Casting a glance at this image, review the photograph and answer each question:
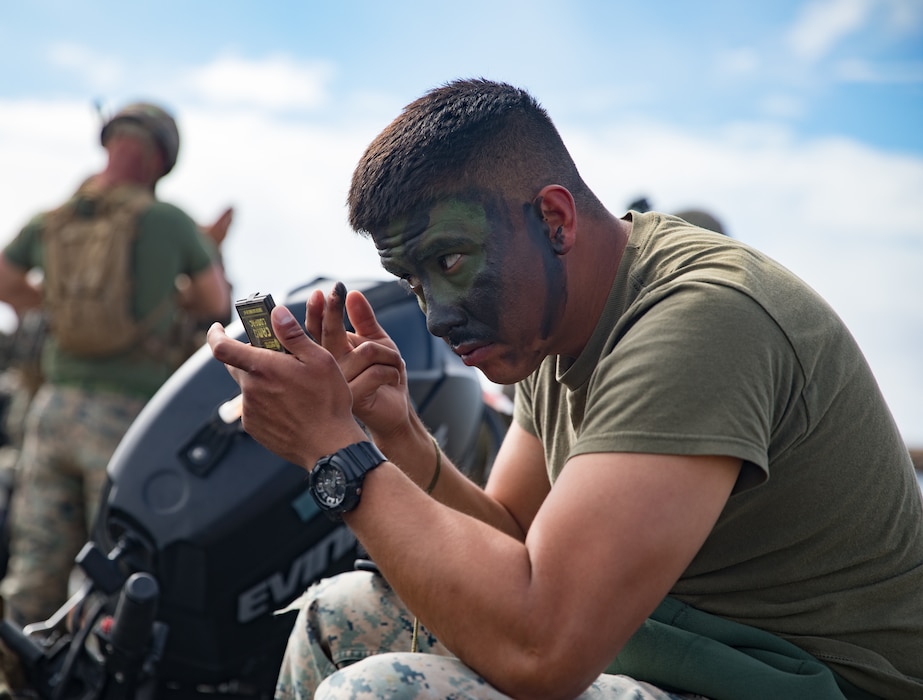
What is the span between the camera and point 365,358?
1868mm

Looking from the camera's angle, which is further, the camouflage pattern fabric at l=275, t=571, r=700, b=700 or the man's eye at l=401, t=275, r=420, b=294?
the camouflage pattern fabric at l=275, t=571, r=700, b=700

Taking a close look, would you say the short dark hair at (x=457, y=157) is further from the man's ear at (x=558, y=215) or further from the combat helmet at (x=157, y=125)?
the combat helmet at (x=157, y=125)

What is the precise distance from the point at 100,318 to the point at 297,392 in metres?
2.61

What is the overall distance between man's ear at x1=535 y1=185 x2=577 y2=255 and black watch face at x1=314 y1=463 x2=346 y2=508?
0.50m

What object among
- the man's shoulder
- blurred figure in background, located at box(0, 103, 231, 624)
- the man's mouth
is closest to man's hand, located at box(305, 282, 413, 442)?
the man's mouth

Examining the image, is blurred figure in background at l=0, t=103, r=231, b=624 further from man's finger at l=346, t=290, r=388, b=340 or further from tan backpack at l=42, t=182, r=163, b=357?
man's finger at l=346, t=290, r=388, b=340

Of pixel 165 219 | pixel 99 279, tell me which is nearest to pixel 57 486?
pixel 99 279

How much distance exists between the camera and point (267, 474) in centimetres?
252

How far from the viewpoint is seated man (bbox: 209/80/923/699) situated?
1369 mm

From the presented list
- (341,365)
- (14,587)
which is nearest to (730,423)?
(341,365)

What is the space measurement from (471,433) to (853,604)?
174 cm

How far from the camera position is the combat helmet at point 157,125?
4.18 metres

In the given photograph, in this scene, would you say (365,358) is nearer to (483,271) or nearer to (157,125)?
(483,271)

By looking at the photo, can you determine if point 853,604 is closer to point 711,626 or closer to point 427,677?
point 711,626
